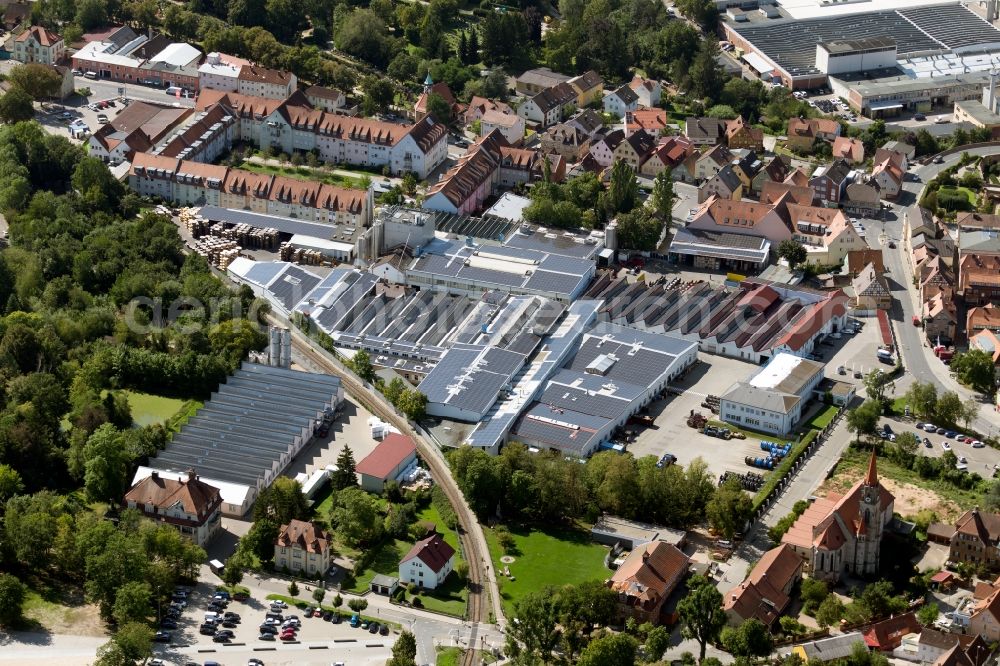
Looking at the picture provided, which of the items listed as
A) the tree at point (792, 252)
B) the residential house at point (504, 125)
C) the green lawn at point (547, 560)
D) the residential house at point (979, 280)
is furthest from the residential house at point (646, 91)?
the green lawn at point (547, 560)

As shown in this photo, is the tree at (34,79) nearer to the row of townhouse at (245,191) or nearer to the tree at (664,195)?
the row of townhouse at (245,191)

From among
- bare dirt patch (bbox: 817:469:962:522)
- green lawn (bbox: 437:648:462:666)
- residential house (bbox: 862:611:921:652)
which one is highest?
green lawn (bbox: 437:648:462:666)

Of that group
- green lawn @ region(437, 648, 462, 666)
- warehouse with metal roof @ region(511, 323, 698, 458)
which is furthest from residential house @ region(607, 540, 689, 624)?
warehouse with metal roof @ region(511, 323, 698, 458)

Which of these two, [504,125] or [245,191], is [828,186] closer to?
[504,125]

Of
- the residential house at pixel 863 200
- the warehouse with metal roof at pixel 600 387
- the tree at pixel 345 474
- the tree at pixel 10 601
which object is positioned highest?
the tree at pixel 10 601

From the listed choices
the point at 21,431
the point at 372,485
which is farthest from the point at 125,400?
the point at 372,485

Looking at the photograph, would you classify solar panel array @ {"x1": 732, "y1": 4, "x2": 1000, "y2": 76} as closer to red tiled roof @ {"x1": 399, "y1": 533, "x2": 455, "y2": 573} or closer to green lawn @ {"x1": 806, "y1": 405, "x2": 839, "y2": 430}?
green lawn @ {"x1": 806, "y1": 405, "x2": 839, "y2": 430}

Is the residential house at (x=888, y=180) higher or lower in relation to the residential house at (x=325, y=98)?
A: lower

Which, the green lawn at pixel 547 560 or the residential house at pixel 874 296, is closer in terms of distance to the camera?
the green lawn at pixel 547 560
